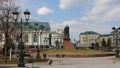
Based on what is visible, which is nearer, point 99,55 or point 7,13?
point 7,13

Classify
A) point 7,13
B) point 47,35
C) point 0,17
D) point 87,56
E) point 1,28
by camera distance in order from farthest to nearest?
point 47,35, point 87,56, point 1,28, point 7,13, point 0,17

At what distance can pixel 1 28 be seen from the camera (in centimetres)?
5259

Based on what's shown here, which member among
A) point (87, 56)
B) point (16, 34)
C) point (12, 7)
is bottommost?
point (87, 56)

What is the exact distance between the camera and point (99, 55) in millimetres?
68625

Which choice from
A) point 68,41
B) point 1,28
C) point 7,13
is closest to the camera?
point 7,13

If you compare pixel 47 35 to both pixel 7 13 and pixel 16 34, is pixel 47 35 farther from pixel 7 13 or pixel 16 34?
pixel 7 13

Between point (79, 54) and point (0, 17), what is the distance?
89.0ft

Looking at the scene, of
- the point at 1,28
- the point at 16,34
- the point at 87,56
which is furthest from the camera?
the point at 87,56

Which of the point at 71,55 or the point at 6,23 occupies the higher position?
the point at 6,23

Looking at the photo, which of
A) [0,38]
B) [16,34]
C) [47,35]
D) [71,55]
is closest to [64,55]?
[71,55]

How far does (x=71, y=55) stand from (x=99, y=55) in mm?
5869

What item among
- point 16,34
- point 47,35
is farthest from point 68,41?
point 47,35

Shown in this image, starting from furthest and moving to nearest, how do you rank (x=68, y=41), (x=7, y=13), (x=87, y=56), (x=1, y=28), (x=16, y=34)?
(x=68, y=41) → (x=87, y=56) → (x=16, y=34) → (x=1, y=28) → (x=7, y=13)

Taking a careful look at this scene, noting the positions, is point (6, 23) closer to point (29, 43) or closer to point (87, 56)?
point (87, 56)
